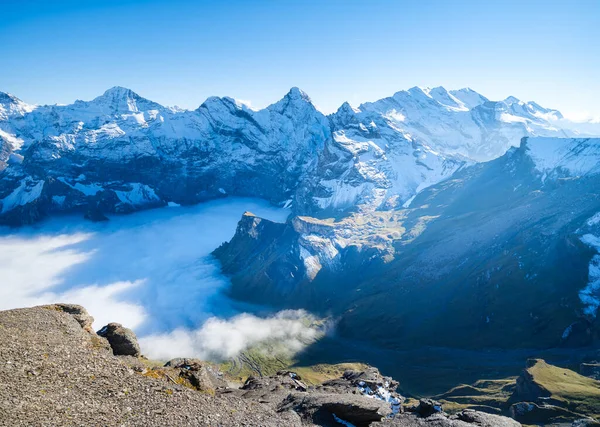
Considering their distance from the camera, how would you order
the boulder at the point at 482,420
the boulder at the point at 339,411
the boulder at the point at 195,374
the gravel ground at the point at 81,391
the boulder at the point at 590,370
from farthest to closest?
the boulder at the point at 590,370 → the boulder at the point at 482,420 → the boulder at the point at 195,374 → the boulder at the point at 339,411 → the gravel ground at the point at 81,391

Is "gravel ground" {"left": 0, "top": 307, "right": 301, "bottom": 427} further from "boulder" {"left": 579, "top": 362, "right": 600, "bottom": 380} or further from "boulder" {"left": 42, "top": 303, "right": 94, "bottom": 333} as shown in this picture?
"boulder" {"left": 579, "top": 362, "right": 600, "bottom": 380}

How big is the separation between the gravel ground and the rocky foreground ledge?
4.1 inches

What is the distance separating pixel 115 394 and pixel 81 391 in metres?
4.04

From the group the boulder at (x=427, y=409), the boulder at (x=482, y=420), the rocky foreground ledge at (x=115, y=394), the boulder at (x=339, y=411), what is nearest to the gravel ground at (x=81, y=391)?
the rocky foreground ledge at (x=115, y=394)

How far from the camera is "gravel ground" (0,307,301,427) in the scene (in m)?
45.8

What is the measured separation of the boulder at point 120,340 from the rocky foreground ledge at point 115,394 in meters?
0.18

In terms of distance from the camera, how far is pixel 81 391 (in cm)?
5012

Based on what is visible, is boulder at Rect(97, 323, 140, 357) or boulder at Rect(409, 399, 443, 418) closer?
boulder at Rect(97, 323, 140, 357)

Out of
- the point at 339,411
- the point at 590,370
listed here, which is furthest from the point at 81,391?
the point at 590,370

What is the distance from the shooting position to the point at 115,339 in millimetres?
74938

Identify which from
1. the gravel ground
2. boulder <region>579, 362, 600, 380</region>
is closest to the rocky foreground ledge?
the gravel ground

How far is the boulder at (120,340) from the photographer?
7408 centimetres

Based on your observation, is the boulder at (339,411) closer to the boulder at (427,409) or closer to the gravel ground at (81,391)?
the gravel ground at (81,391)

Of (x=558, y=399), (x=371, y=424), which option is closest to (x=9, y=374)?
(x=371, y=424)
